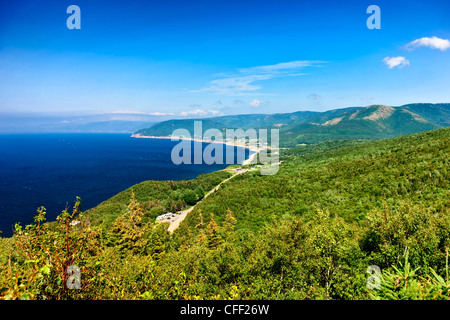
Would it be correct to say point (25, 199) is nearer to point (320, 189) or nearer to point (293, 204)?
point (293, 204)

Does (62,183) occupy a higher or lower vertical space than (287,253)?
lower

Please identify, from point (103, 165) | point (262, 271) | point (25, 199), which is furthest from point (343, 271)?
point (103, 165)

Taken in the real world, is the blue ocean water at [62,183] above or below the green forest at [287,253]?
below

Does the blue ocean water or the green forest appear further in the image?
the blue ocean water

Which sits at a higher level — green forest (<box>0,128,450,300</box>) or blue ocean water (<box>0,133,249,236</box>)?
green forest (<box>0,128,450,300</box>)

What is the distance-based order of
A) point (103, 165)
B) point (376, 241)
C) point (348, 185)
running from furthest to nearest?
point (103, 165), point (348, 185), point (376, 241)

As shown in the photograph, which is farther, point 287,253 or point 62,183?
point 62,183
